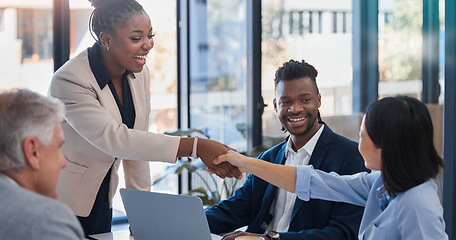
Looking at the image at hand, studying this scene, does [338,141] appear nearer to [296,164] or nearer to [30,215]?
[296,164]

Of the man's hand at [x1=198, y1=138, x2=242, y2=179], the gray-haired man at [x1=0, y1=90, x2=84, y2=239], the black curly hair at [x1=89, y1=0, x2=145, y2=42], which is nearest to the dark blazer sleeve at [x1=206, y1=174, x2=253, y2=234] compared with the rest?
the man's hand at [x1=198, y1=138, x2=242, y2=179]

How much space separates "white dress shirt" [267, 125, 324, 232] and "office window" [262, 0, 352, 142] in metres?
1.81

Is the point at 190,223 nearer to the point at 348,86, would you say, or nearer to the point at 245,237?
the point at 245,237

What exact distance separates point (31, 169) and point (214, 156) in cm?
107

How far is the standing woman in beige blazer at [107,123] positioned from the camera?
7.06 ft

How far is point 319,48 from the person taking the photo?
423cm

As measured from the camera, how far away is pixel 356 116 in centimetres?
403

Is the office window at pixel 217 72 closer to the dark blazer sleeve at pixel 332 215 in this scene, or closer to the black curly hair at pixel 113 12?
the black curly hair at pixel 113 12

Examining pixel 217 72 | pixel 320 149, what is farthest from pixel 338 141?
pixel 217 72

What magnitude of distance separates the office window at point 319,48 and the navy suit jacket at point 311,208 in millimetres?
1845

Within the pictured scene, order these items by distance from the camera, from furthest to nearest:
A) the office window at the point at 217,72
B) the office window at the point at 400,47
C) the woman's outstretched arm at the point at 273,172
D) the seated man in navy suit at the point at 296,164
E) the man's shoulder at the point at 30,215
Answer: the office window at the point at 217,72, the office window at the point at 400,47, the seated man in navy suit at the point at 296,164, the woman's outstretched arm at the point at 273,172, the man's shoulder at the point at 30,215

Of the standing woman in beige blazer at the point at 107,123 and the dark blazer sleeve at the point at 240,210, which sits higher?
the standing woman in beige blazer at the point at 107,123

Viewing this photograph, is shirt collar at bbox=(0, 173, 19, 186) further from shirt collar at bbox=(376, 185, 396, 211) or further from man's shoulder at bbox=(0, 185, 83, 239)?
shirt collar at bbox=(376, 185, 396, 211)

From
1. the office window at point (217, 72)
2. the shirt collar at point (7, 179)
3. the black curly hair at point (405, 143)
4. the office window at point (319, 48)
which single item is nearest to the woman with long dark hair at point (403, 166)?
the black curly hair at point (405, 143)
